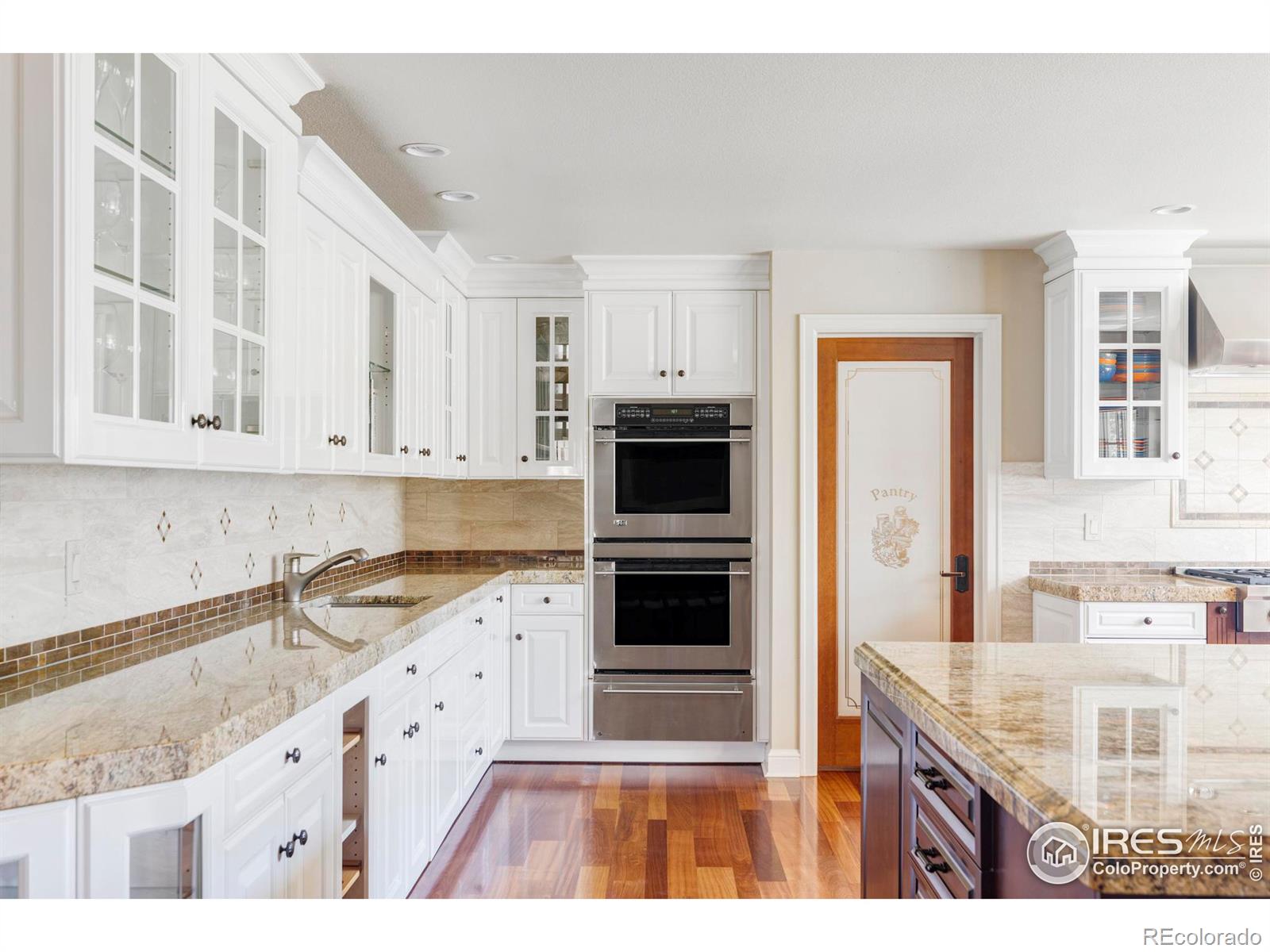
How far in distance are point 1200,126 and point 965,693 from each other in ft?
6.86

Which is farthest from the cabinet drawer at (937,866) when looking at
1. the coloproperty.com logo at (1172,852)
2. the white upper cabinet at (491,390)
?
the white upper cabinet at (491,390)

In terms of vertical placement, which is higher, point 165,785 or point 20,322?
point 20,322

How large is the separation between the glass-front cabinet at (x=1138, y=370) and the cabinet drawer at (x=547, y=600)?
2393 millimetres

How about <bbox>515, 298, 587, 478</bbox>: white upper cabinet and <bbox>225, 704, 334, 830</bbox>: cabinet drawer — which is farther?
<bbox>515, 298, 587, 478</bbox>: white upper cabinet

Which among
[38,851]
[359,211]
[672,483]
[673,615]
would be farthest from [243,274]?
[673,615]

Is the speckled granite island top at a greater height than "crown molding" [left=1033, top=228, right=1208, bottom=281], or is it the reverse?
"crown molding" [left=1033, top=228, right=1208, bottom=281]

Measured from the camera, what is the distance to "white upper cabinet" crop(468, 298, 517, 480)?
4426 millimetres

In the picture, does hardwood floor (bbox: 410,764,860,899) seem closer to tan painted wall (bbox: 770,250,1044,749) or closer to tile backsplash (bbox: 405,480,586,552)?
tile backsplash (bbox: 405,480,586,552)

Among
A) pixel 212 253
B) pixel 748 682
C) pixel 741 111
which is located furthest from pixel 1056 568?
pixel 212 253

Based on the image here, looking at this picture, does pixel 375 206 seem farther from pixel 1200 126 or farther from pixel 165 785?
pixel 1200 126

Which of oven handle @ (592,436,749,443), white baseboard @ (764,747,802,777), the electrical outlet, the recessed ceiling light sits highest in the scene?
the recessed ceiling light

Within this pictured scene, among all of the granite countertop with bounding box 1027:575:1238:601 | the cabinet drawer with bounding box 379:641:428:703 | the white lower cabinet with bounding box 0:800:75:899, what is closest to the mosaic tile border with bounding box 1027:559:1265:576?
the granite countertop with bounding box 1027:575:1238:601

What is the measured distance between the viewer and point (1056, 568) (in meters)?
4.10

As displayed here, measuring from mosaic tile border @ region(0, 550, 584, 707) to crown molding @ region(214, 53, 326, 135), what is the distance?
4.28 feet
